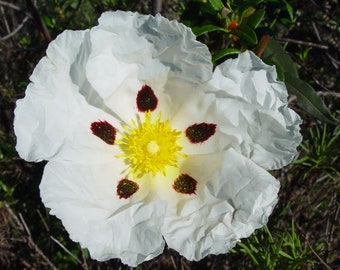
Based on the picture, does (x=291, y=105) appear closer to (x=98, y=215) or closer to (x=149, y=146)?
(x=149, y=146)

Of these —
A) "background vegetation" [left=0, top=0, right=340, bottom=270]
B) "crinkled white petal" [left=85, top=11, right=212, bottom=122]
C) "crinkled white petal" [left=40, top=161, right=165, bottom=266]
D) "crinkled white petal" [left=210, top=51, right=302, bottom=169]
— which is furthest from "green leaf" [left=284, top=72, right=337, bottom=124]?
"crinkled white petal" [left=40, top=161, right=165, bottom=266]

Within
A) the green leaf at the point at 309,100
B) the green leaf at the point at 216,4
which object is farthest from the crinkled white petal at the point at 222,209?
the green leaf at the point at 216,4

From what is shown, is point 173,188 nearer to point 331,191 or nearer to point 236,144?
point 236,144

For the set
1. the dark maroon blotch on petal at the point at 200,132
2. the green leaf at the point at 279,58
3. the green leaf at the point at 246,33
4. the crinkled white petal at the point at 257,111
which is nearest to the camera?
the crinkled white petal at the point at 257,111

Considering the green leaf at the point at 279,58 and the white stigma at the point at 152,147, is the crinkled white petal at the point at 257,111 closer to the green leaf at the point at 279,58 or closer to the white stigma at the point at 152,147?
the green leaf at the point at 279,58

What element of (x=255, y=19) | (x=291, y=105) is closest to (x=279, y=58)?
(x=255, y=19)
